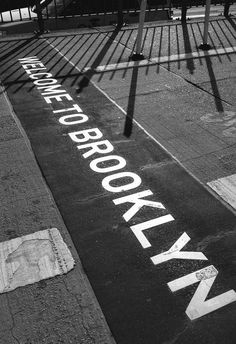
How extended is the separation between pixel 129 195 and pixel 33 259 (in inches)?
64.1

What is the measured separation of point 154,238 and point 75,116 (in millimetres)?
3736

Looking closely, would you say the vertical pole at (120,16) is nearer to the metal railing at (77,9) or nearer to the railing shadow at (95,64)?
the metal railing at (77,9)

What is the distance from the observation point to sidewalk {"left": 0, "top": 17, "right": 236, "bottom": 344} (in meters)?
3.51

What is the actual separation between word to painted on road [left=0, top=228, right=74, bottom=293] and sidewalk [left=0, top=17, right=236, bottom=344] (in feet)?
0.29

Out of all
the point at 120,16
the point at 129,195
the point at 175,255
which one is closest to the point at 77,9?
the point at 120,16

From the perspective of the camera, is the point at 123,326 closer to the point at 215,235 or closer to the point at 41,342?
the point at 41,342

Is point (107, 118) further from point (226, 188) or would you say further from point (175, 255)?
point (175, 255)

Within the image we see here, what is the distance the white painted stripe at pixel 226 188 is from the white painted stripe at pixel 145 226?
0.88 meters

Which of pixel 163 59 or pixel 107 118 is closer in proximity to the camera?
pixel 107 118

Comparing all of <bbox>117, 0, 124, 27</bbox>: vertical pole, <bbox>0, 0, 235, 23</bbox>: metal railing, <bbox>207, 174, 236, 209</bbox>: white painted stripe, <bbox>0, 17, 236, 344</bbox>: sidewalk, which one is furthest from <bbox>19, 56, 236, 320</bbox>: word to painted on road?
<bbox>0, 0, 235, 23</bbox>: metal railing

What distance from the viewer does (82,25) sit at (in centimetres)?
1463

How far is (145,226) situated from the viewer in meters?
4.57

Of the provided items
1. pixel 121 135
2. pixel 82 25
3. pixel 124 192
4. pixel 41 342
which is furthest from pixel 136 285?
pixel 82 25

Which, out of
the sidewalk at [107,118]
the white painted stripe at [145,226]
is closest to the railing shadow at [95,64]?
Result: the sidewalk at [107,118]
